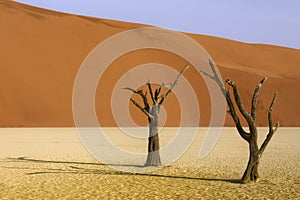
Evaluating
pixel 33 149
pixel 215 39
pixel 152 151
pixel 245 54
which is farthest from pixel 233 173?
pixel 215 39

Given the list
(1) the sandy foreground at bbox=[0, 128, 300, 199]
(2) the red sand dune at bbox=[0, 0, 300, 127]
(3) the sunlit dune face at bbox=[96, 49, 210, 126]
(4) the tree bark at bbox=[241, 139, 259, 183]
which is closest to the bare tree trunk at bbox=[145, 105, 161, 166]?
(1) the sandy foreground at bbox=[0, 128, 300, 199]

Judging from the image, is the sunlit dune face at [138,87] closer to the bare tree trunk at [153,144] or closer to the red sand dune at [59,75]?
the red sand dune at [59,75]

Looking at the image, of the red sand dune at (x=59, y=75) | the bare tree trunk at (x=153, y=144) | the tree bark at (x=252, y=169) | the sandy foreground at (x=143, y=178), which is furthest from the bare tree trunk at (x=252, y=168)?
the red sand dune at (x=59, y=75)

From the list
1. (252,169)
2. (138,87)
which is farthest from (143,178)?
(138,87)

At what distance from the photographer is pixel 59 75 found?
53.3 metres

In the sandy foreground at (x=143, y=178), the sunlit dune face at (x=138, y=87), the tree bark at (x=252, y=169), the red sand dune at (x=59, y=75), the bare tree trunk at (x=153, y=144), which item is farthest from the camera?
the sunlit dune face at (x=138, y=87)

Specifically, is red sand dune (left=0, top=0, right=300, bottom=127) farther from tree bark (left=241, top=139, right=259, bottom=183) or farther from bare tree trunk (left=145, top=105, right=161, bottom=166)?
tree bark (left=241, top=139, right=259, bottom=183)

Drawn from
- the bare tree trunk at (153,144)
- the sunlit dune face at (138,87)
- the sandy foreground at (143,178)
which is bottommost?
the sandy foreground at (143,178)

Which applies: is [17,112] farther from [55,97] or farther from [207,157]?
[207,157]

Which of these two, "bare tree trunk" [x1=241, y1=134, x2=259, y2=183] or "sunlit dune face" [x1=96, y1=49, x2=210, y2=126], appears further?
"sunlit dune face" [x1=96, y1=49, x2=210, y2=126]

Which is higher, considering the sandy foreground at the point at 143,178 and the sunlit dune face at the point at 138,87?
the sunlit dune face at the point at 138,87

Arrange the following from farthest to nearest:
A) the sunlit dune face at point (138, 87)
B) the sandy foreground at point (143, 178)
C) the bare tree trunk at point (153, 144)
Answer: the sunlit dune face at point (138, 87) < the bare tree trunk at point (153, 144) < the sandy foreground at point (143, 178)

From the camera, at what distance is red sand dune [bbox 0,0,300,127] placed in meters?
47.3

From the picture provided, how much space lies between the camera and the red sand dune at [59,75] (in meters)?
47.3
